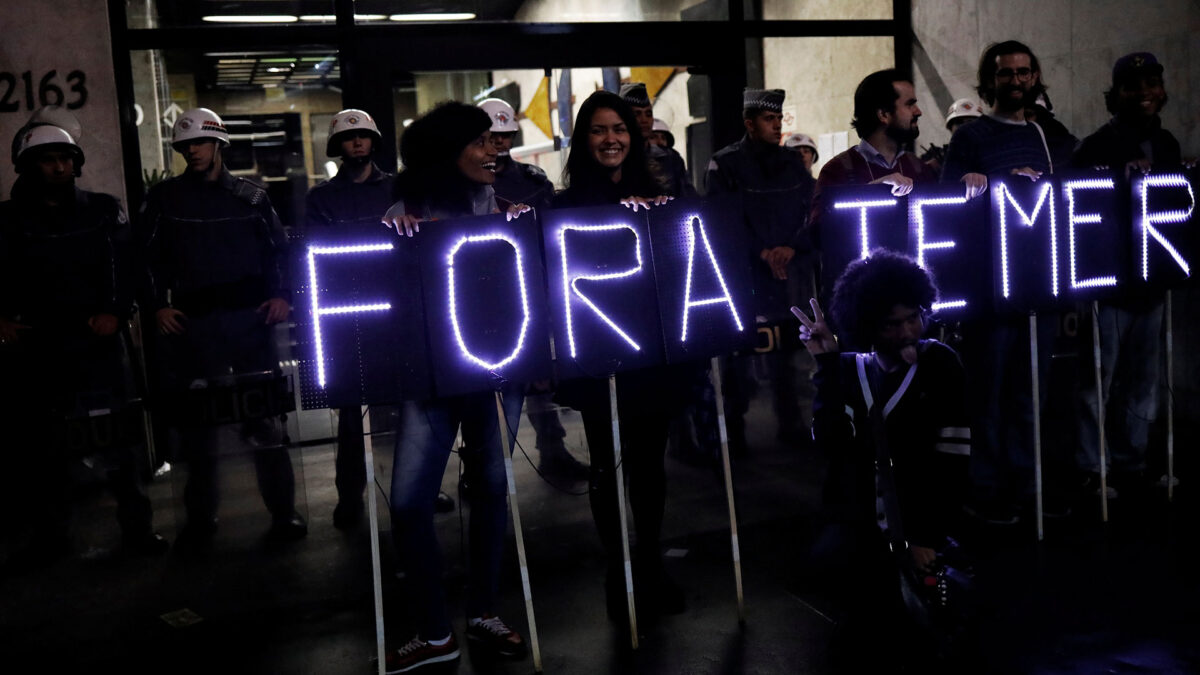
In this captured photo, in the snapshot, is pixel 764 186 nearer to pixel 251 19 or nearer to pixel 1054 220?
pixel 1054 220

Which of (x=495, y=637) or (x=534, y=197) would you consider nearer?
(x=495, y=637)

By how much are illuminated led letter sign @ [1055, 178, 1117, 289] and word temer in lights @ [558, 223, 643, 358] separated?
217cm

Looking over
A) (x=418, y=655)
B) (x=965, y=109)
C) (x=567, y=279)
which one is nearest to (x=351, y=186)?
(x=567, y=279)

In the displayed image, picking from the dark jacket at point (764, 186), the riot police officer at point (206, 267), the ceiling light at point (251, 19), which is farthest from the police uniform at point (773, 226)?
the ceiling light at point (251, 19)

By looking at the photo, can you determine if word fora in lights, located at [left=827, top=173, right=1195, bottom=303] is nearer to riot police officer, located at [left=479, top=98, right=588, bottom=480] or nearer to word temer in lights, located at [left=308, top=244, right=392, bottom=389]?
riot police officer, located at [left=479, top=98, right=588, bottom=480]

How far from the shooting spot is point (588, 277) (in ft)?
12.4

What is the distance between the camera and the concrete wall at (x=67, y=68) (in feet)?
20.4

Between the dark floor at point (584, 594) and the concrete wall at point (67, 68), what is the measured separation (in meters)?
2.29

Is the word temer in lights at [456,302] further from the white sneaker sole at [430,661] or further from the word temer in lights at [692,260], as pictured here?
the white sneaker sole at [430,661]

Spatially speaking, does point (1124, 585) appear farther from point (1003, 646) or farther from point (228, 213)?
point (228, 213)

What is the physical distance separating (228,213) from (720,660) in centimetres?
340

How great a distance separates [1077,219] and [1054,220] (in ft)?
0.46

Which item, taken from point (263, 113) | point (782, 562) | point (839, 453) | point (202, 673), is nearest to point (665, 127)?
point (263, 113)

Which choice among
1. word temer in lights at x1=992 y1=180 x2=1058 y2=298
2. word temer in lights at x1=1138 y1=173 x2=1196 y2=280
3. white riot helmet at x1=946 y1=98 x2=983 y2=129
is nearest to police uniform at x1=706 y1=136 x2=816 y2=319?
word temer in lights at x1=992 y1=180 x2=1058 y2=298
